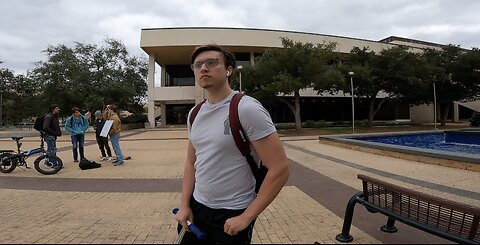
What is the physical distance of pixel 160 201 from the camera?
18.5 feet

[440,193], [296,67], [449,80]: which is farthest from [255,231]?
[449,80]

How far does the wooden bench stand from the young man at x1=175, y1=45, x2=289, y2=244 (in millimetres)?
1681

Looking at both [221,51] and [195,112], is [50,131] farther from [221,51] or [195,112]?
[221,51]

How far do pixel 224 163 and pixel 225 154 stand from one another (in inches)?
2.1

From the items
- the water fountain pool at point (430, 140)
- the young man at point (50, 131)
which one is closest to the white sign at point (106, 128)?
the young man at point (50, 131)

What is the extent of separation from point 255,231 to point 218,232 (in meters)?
2.42

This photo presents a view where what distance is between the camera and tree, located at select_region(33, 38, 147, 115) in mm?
31031

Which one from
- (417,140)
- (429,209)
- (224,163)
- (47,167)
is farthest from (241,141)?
(417,140)

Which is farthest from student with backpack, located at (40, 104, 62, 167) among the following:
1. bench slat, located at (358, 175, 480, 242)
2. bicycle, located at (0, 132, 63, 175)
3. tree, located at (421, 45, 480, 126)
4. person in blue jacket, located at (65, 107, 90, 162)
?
tree, located at (421, 45, 480, 126)

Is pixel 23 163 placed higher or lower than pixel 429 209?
lower

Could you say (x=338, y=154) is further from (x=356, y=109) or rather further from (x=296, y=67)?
(x=356, y=109)

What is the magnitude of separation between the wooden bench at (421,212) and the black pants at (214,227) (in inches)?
66.2

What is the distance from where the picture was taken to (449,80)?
1291 inches

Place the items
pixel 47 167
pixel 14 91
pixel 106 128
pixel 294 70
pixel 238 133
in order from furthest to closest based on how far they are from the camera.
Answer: pixel 14 91 < pixel 294 70 < pixel 106 128 < pixel 47 167 < pixel 238 133
